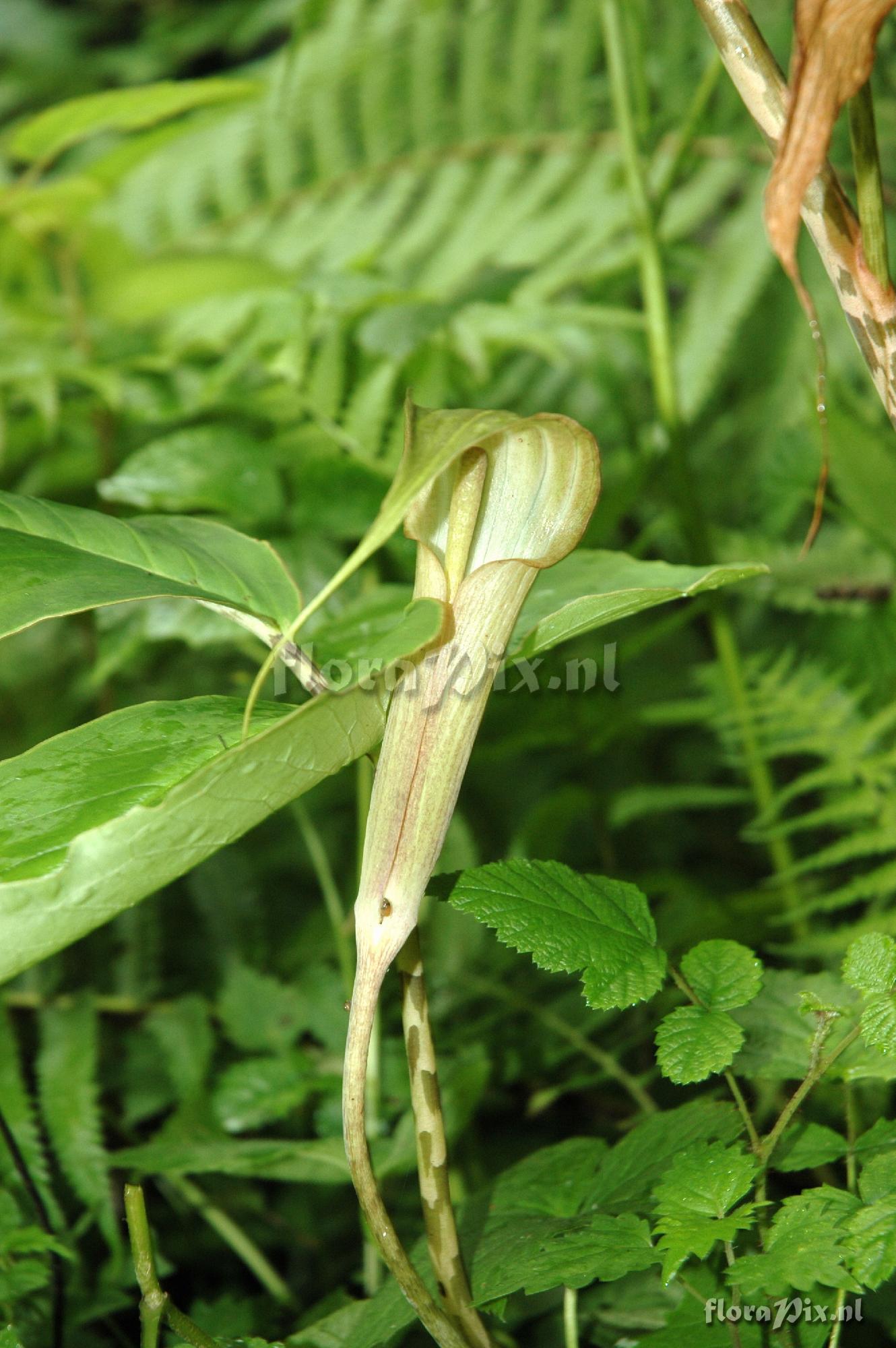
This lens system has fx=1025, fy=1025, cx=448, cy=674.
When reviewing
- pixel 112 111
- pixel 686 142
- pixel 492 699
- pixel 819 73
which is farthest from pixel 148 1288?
pixel 112 111

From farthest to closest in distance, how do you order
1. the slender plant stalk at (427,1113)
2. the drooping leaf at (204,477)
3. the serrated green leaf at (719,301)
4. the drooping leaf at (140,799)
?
the serrated green leaf at (719,301)
the drooping leaf at (204,477)
the slender plant stalk at (427,1113)
the drooping leaf at (140,799)

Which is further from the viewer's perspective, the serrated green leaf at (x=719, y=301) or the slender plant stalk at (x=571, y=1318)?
the serrated green leaf at (x=719, y=301)

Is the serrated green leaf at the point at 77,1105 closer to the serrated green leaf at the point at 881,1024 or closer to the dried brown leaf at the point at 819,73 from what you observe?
the serrated green leaf at the point at 881,1024

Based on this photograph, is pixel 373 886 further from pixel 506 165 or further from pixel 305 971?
pixel 506 165

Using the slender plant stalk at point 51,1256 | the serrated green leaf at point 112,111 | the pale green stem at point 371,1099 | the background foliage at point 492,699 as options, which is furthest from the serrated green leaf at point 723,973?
the serrated green leaf at point 112,111

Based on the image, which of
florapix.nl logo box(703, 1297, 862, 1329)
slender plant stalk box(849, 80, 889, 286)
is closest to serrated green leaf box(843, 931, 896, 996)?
florapix.nl logo box(703, 1297, 862, 1329)

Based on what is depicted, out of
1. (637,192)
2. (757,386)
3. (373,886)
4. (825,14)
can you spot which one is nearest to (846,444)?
(637,192)

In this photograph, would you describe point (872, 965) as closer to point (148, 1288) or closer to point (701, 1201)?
point (701, 1201)
